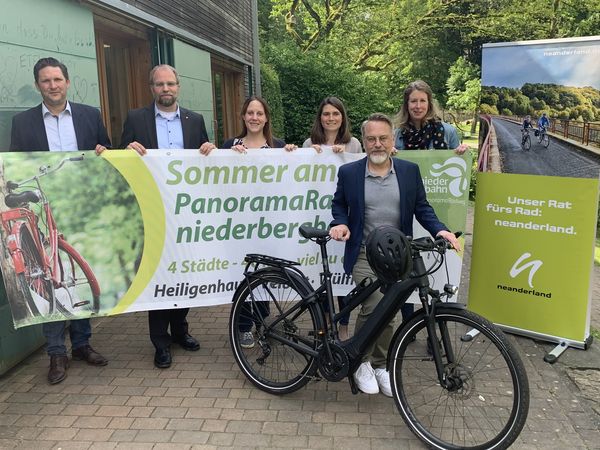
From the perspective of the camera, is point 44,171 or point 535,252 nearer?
point 44,171

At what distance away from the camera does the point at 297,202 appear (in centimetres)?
400

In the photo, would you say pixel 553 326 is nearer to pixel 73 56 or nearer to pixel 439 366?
pixel 439 366

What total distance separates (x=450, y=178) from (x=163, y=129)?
7.19ft

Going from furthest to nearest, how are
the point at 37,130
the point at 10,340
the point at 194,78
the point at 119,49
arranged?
1. the point at 194,78
2. the point at 119,49
3. the point at 10,340
4. the point at 37,130

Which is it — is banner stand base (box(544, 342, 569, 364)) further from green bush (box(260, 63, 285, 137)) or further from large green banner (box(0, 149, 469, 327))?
green bush (box(260, 63, 285, 137))

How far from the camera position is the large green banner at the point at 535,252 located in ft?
13.1

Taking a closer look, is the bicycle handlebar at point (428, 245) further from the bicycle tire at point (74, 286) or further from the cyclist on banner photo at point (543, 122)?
the bicycle tire at point (74, 286)

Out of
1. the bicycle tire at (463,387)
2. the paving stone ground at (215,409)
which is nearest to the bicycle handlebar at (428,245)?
the bicycle tire at (463,387)

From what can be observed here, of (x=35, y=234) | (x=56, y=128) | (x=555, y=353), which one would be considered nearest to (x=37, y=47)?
(x=56, y=128)

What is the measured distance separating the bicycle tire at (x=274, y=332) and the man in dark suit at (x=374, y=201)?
336 mm

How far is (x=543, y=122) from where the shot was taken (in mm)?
4086

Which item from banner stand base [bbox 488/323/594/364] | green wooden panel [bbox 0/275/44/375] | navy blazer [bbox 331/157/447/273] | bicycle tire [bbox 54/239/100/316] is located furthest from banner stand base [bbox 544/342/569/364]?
green wooden panel [bbox 0/275/44/375]

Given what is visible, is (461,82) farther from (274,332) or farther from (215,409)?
(215,409)

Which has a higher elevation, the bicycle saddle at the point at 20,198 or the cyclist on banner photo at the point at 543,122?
the cyclist on banner photo at the point at 543,122
